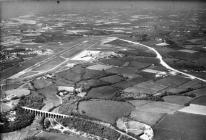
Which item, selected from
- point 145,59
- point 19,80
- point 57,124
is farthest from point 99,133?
point 145,59

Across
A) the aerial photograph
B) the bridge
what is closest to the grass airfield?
the aerial photograph

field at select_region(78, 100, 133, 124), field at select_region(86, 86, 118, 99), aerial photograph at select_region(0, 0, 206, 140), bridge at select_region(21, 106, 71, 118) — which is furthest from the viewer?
field at select_region(86, 86, 118, 99)

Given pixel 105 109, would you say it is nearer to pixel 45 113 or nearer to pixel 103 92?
pixel 103 92

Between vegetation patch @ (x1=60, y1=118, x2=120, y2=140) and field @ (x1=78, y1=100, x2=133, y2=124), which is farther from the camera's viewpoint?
field @ (x1=78, y1=100, x2=133, y2=124)

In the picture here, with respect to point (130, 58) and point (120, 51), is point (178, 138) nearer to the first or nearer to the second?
point (130, 58)

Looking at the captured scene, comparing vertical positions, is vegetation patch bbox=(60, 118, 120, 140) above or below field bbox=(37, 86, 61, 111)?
above

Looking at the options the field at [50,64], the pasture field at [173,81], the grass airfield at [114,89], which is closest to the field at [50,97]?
the grass airfield at [114,89]

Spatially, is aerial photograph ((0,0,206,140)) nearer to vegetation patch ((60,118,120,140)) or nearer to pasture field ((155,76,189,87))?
pasture field ((155,76,189,87))

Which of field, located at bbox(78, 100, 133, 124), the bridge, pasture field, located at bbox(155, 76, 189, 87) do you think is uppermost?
pasture field, located at bbox(155, 76, 189, 87)
